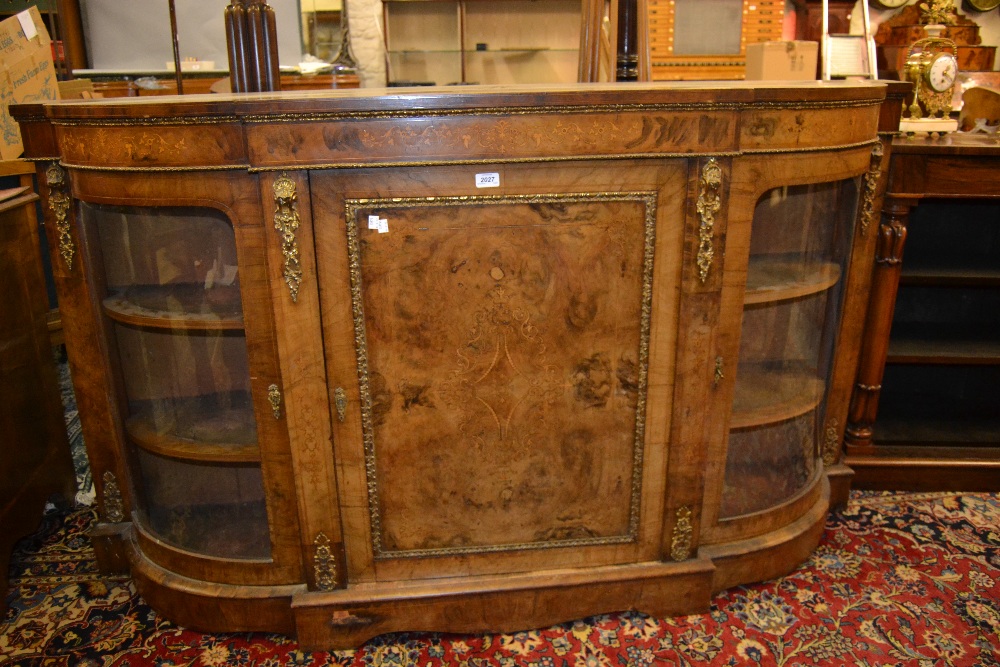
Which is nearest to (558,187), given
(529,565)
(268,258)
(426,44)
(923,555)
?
(268,258)

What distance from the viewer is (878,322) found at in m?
2.53

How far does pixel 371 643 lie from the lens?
6.61ft

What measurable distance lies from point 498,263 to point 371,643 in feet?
3.58

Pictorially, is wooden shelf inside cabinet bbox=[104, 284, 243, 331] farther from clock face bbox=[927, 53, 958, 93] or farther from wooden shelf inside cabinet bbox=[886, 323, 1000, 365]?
clock face bbox=[927, 53, 958, 93]

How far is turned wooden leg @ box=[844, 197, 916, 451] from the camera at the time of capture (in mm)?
2422

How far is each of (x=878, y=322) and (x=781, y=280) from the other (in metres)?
0.68

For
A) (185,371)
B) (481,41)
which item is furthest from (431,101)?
(481,41)

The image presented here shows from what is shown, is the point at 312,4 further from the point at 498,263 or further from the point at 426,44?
the point at 498,263

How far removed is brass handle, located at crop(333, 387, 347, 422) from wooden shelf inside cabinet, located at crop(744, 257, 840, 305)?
3.52 feet

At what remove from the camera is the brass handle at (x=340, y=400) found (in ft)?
5.94

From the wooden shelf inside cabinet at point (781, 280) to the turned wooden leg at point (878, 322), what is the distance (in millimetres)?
419

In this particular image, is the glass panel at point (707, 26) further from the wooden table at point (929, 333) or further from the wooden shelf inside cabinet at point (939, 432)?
the wooden shelf inside cabinet at point (939, 432)

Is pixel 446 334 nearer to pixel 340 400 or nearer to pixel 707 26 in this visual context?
pixel 340 400

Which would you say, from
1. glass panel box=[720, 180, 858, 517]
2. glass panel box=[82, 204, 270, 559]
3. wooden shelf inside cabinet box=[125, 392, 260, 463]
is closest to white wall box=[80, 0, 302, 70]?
glass panel box=[82, 204, 270, 559]
